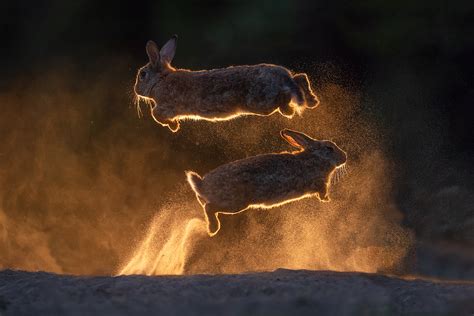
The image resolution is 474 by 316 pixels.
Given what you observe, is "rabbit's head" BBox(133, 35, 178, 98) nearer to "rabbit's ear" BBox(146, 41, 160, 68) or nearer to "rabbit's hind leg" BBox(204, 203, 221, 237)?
"rabbit's ear" BBox(146, 41, 160, 68)

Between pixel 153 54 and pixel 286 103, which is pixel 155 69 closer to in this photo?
pixel 153 54

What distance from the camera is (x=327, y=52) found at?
7.51m

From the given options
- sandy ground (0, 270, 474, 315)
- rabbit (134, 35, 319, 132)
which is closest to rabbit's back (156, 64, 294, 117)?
rabbit (134, 35, 319, 132)

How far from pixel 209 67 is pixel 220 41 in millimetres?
323

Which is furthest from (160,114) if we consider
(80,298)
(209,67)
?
(209,67)

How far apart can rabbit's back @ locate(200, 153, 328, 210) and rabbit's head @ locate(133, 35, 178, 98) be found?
984mm

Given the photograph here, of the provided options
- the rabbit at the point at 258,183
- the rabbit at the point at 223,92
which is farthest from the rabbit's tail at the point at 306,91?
the rabbit at the point at 258,183

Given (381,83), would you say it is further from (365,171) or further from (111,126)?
(111,126)

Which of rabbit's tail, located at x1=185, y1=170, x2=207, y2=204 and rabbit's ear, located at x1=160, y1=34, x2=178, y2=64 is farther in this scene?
rabbit's ear, located at x1=160, y1=34, x2=178, y2=64

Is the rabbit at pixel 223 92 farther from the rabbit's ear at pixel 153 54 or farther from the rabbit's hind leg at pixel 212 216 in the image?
the rabbit's hind leg at pixel 212 216

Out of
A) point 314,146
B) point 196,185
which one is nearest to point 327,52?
point 314,146

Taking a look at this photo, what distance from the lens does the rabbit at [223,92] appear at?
14.8 ft

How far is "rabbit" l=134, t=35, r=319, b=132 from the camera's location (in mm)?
4508

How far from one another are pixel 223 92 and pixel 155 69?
89 centimetres
